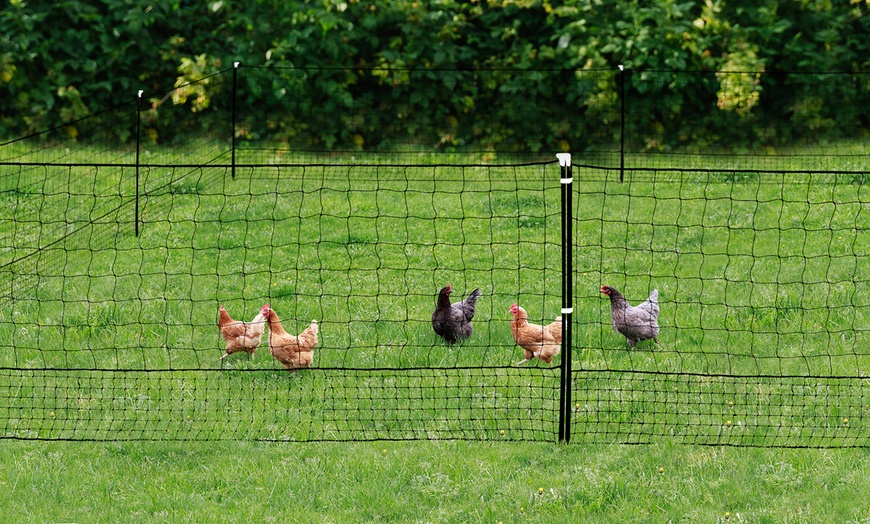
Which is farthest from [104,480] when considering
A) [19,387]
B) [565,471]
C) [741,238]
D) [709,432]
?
[741,238]

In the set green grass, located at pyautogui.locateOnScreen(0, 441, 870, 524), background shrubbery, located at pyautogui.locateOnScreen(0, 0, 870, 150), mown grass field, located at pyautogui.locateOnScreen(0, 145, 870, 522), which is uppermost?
background shrubbery, located at pyautogui.locateOnScreen(0, 0, 870, 150)

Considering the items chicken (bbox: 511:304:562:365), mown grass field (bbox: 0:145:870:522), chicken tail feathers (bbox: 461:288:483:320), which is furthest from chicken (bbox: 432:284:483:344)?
chicken (bbox: 511:304:562:365)

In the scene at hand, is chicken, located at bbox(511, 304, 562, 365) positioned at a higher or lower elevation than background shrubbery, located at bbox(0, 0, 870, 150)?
lower

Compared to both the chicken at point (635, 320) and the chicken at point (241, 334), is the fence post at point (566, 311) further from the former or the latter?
the chicken at point (241, 334)

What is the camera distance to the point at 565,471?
5660 millimetres

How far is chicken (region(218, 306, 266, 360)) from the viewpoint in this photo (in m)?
7.00

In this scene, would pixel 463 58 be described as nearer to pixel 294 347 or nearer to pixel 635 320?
pixel 635 320

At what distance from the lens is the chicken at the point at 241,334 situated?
23.0 ft

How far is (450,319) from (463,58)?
7130mm

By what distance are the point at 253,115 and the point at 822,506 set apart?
9985mm

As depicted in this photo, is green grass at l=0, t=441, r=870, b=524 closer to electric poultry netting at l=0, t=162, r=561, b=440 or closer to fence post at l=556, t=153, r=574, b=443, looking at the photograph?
fence post at l=556, t=153, r=574, b=443

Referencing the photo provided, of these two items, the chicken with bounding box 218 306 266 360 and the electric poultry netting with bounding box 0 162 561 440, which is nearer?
the electric poultry netting with bounding box 0 162 561 440

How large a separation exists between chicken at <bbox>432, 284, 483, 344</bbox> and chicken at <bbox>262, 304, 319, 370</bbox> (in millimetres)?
863

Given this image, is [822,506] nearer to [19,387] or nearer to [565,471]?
[565,471]
